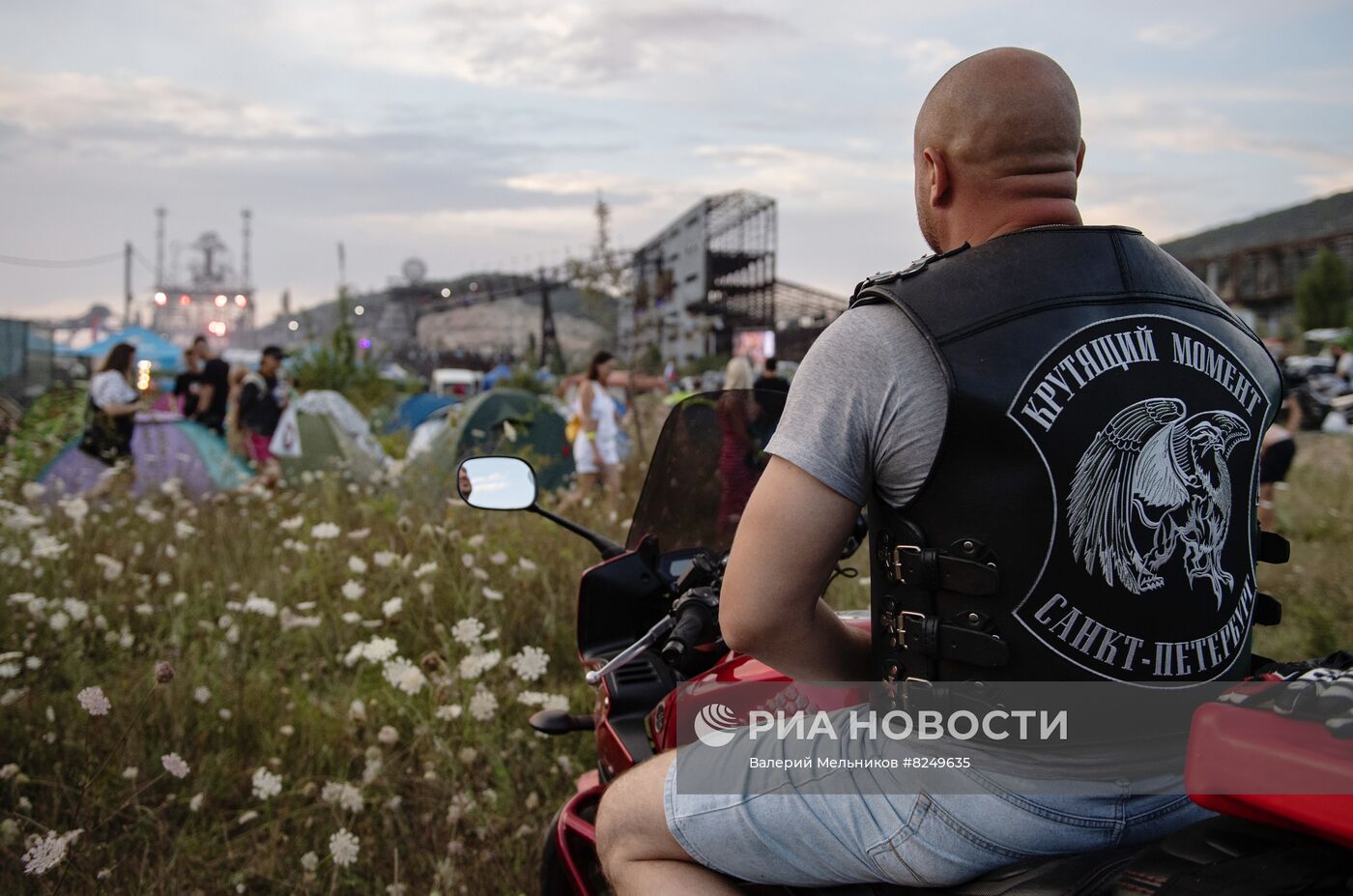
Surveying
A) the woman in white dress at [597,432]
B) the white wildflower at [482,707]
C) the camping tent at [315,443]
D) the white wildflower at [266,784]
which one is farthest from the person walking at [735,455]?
the camping tent at [315,443]

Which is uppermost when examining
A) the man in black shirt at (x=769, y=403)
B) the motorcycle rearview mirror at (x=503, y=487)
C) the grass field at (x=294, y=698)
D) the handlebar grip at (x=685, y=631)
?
the man in black shirt at (x=769, y=403)

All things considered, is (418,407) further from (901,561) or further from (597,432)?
(901,561)

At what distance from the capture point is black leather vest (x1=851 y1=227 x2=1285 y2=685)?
133cm

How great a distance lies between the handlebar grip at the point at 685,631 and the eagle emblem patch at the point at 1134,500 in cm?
61

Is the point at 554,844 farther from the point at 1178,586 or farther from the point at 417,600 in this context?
the point at 417,600

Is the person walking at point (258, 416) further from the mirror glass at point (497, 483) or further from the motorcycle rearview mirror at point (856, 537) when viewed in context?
the motorcycle rearview mirror at point (856, 537)

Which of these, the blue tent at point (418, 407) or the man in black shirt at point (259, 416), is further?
the blue tent at point (418, 407)

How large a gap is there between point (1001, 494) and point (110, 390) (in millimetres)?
9530

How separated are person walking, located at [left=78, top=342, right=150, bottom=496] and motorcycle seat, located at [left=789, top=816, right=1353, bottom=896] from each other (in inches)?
323

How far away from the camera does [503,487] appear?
7.43ft

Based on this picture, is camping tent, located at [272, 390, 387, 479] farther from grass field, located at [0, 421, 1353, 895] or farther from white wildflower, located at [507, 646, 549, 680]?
white wildflower, located at [507, 646, 549, 680]

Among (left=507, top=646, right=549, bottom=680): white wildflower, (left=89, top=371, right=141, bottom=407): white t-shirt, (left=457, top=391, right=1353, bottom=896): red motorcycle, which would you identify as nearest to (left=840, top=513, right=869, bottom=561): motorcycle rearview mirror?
(left=457, top=391, right=1353, bottom=896): red motorcycle

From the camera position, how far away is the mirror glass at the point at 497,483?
2.24 metres

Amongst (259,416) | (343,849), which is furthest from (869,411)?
(259,416)
